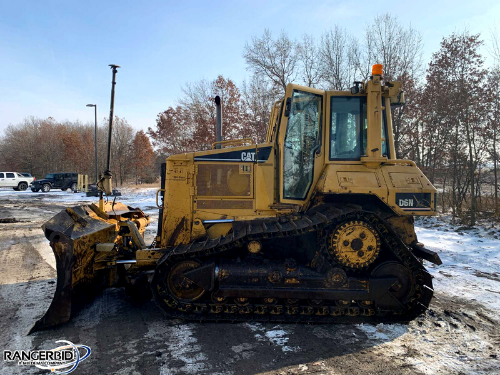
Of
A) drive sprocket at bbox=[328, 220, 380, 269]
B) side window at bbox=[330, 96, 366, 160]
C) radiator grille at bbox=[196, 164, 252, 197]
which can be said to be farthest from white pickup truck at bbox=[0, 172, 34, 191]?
drive sprocket at bbox=[328, 220, 380, 269]

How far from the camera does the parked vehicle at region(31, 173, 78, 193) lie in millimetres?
29266

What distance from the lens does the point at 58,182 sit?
30.0m

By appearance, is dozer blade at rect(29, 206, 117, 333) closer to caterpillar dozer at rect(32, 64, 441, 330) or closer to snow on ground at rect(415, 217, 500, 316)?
caterpillar dozer at rect(32, 64, 441, 330)

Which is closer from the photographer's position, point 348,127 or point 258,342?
point 258,342

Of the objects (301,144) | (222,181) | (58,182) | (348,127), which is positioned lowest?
(222,181)

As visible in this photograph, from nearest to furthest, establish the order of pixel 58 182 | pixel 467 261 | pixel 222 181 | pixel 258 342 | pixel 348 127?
pixel 258 342, pixel 348 127, pixel 222 181, pixel 467 261, pixel 58 182

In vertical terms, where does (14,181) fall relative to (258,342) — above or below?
above

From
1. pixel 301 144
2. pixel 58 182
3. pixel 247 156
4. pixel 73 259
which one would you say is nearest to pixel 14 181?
pixel 58 182

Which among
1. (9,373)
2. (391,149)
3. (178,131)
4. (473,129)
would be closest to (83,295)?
(9,373)

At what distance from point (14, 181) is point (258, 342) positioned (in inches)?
1395

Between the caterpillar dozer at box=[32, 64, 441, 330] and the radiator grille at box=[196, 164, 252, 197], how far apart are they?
0.01 m

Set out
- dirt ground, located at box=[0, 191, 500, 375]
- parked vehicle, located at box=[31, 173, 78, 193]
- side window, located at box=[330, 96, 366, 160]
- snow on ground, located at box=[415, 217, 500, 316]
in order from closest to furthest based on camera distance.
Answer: dirt ground, located at box=[0, 191, 500, 375]
side window, located at box=[330, 96, 366, 160]
snow on ground, located at box=[415, 217, 500, 316]
parked vehicle, located at box=[31, 173, 78, 193]

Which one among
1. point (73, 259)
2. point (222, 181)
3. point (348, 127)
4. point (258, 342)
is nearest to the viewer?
point (258, 342)

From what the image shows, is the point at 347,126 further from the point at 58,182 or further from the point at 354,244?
the point at 58,182
